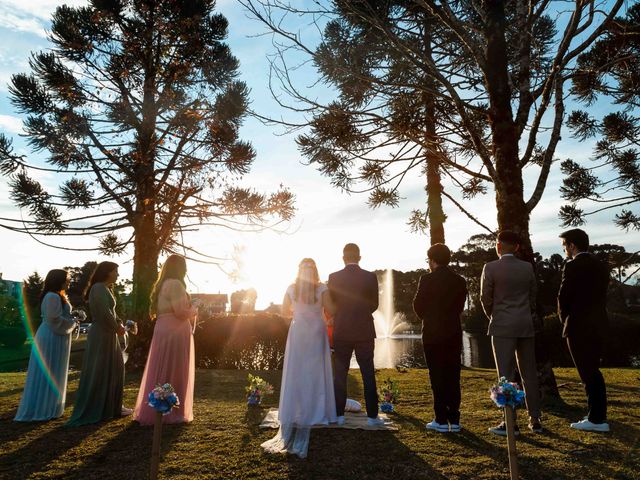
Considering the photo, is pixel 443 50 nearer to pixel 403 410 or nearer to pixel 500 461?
pixel 403 410

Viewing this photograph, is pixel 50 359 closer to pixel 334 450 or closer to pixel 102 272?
pixel 102 272

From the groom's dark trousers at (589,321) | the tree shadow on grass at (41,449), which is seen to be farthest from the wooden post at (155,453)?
the groom's dark trousers at (589,321)

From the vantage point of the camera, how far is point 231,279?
14703 mm

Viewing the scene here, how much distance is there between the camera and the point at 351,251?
17.9ft

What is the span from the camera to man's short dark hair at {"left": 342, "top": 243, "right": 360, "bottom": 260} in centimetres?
546

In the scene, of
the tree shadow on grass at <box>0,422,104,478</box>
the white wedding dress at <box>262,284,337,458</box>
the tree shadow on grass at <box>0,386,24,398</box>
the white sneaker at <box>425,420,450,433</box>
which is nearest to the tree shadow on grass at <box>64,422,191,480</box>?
the tree shadow on grass at <box>0,422,104,478</box>

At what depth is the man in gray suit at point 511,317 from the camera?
15.4 ft

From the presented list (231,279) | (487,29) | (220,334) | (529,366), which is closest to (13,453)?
(529,366)

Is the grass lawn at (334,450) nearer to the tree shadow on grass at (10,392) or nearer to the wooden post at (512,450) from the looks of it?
the wooden post at (512,450)

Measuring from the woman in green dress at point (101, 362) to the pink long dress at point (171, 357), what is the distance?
497 mm

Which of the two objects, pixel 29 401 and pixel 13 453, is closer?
pixel 13 453

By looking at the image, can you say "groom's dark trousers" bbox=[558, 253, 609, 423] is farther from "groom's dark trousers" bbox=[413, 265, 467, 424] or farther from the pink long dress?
the pink long dress

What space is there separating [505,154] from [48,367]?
22.1 feet

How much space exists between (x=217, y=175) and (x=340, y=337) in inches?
367
